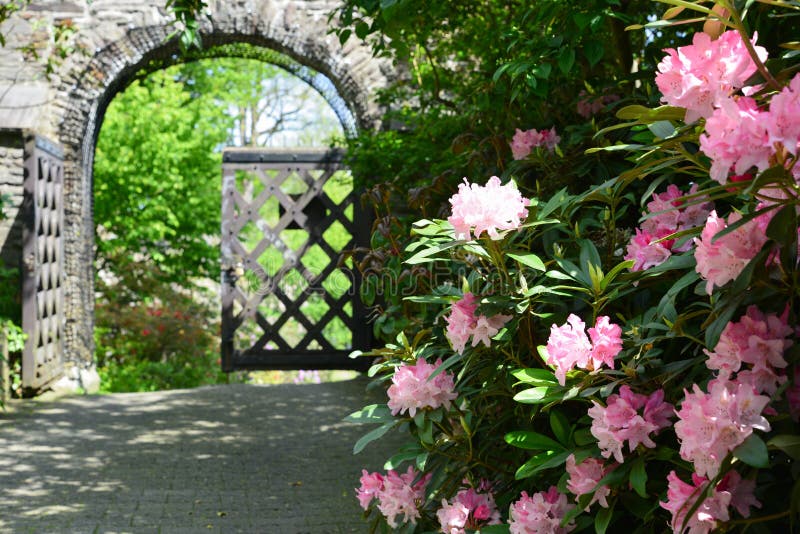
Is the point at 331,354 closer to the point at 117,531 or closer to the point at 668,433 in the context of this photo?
the point at 117,531

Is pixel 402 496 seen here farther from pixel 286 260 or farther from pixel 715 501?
pixel 286 260

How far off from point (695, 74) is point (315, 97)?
51.9 ft

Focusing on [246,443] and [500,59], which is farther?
[246,443]

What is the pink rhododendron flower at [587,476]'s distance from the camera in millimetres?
1565

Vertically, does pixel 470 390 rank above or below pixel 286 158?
below

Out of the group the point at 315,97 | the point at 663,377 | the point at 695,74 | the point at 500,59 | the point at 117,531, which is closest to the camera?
the point at 695,74

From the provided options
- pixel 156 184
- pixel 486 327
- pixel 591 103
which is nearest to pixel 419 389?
pixel 486 327

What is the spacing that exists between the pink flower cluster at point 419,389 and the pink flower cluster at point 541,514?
367mm

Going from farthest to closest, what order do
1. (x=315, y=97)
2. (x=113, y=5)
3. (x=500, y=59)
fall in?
(x=315, y=97)
(x=113, y=5)
(x=500, y=59)

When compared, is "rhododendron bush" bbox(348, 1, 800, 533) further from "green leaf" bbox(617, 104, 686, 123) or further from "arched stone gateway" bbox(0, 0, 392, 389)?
"arched stone gateway" bbox(0, 0, 392, 389)

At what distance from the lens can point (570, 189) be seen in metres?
2.81

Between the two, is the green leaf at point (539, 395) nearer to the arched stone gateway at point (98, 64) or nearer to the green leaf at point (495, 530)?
the green leaf at point (495, 530)

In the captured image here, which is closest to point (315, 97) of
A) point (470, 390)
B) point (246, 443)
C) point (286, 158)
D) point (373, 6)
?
point (286, 158)

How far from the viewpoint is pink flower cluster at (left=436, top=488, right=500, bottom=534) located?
2.00 metres
